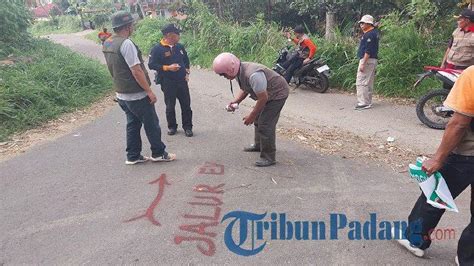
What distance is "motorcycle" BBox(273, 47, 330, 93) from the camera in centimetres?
804

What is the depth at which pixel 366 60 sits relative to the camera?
21.8 feet

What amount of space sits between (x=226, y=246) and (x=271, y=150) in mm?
1705

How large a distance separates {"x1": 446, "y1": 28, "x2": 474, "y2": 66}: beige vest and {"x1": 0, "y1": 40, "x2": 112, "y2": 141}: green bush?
22.0ft

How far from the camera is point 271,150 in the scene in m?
4.52

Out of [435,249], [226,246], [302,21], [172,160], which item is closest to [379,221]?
[435,249]

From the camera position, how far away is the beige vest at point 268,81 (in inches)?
161

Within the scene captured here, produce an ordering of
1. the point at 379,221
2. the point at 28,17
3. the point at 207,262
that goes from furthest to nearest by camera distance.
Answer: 1. the point at 28,17
2. the point at 379,221
3. the point at 207,262

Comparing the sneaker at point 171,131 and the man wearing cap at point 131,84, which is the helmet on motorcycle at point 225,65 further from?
the sneaker at point 171,131

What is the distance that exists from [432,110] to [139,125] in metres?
4.33

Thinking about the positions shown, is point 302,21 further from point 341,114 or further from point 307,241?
point 307,241

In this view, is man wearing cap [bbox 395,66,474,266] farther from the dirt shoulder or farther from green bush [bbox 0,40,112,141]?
green bush [bbox 0,40,112,141]

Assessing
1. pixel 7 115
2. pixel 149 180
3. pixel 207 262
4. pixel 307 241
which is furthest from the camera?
pixel 7 115

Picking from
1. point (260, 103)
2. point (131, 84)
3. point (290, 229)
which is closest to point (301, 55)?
point (260, 103)

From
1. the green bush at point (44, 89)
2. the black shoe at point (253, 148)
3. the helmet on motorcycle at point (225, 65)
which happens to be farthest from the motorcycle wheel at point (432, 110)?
the green bush at point (44, 89)
